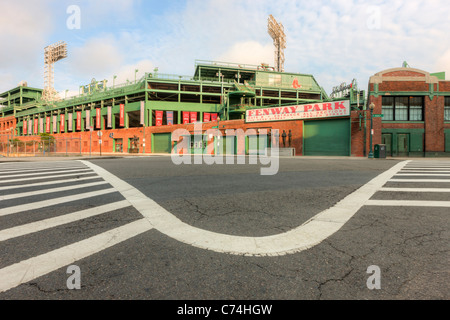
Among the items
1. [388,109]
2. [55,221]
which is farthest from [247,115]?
[55,221]

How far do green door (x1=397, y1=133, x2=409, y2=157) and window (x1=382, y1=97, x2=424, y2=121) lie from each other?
1947 millimetres

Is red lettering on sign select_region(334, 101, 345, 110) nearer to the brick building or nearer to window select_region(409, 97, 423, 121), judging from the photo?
the brick building

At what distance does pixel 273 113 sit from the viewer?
31.0m

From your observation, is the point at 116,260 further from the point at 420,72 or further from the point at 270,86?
the point at 270,86

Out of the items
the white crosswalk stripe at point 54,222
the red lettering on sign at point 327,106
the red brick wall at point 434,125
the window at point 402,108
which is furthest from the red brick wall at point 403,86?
the white crosswalk stripe at point 54,222

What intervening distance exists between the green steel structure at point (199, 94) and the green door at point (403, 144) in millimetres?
22662

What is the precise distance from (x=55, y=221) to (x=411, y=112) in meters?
32.4

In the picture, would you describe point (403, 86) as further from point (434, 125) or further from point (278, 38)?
point (278, 38)

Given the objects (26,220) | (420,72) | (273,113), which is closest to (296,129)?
(273,113)

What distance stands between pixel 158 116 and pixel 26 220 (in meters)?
44.2

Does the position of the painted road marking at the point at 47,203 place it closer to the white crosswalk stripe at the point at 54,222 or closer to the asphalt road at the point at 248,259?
the white crosswalk stripe at the point at 54,222

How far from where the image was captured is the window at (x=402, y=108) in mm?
25484

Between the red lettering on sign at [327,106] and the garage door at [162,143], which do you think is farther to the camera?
the garage door at [162,143]
